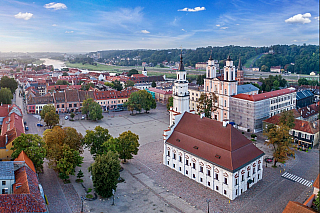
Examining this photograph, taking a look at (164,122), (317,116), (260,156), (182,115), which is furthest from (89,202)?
(317,116)

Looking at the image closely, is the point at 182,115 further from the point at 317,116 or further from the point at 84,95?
the point at 84,95

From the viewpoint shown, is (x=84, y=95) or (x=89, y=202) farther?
(x=84, y=95)

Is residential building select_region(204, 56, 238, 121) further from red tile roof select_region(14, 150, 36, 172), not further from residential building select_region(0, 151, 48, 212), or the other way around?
residential building select_region(0, 151, 48, 212)

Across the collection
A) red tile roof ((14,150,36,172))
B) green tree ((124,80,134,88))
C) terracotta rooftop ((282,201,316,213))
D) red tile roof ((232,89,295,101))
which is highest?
green tree ((124,80,134,88))

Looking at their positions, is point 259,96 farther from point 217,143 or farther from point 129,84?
point 129,84

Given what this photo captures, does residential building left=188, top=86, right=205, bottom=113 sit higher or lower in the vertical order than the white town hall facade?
higher

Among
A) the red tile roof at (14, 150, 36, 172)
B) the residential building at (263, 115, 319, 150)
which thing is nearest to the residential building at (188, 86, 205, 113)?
the residential building at (263, 115, 319, 150)
